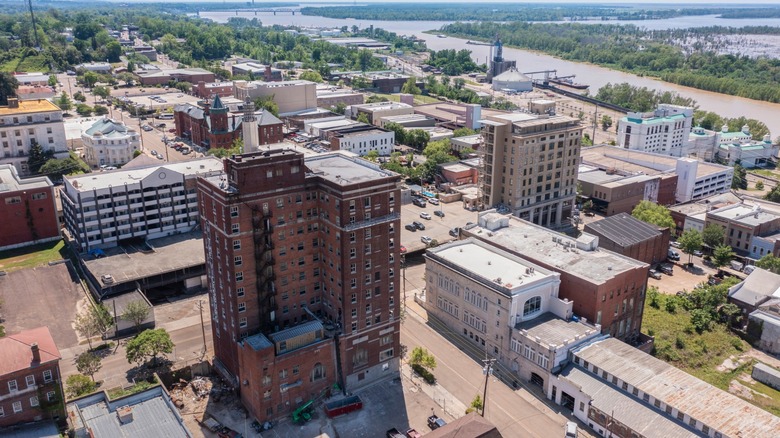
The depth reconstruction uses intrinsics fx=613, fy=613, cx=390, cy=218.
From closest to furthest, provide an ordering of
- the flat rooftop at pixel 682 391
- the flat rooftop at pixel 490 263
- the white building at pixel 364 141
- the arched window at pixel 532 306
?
1. the flat rooftop at pixel 682 391
2. the arched window at pixel 532 306
3. the flat rooftop at pixel 490 263
4. the white building at pixel 364 141

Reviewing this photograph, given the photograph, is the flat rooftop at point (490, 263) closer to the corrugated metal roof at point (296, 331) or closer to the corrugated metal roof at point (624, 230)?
the corrugated metal roof at point (296, 331)

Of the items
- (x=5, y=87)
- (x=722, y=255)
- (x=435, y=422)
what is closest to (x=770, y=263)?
(x=722, y=255)

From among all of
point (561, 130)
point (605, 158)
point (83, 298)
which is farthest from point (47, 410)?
point (605, 158)

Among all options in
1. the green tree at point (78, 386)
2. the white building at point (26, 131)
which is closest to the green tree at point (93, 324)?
the green tree at point (78, 386)

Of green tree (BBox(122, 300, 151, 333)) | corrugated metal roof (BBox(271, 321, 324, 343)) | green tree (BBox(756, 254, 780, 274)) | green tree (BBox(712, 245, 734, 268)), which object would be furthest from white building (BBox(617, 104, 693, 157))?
green tree (BBox(122, 300, 151, 333))

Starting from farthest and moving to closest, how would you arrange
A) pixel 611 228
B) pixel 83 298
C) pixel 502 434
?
pixel 611 228, pixel 83 298, pixel 502 434

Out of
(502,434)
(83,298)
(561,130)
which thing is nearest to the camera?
(502,434)

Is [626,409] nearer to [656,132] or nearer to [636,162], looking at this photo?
[636,162]

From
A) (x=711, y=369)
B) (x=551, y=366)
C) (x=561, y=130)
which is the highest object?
(x=561, y=130)

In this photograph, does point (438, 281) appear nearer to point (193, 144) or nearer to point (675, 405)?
point (675, 405)
